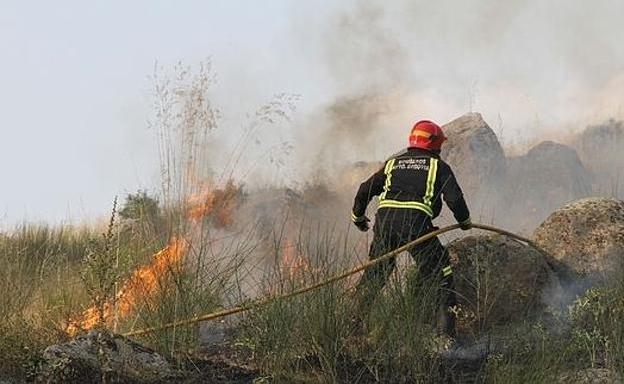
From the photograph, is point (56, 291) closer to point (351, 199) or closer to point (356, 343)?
point (356, 343)

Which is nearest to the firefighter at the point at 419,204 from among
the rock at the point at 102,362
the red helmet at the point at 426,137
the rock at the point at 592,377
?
the red helmet at the point at 426,137

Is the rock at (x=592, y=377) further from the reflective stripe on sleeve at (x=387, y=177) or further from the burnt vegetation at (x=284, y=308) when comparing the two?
the reflective stripe on sleeve at (x=387, y=177)

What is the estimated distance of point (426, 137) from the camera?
701 centimetres

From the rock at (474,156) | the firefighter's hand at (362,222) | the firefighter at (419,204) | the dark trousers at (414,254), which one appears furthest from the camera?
the rock at (474,156)

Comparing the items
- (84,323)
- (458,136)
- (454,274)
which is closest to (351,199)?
(458,136)

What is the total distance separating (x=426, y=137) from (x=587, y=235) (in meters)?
1.76

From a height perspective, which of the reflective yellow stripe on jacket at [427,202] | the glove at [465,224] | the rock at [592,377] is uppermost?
the reflective yellow stripe on jacket at [427,202]

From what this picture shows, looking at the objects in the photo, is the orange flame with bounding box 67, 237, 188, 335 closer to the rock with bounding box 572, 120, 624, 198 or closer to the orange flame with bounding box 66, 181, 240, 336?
the orange flame with bounding box 66, 181, 240, 336

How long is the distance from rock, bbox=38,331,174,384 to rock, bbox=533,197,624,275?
4.09 metres

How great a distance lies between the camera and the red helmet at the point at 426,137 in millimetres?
7016

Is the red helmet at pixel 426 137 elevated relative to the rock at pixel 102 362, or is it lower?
elevated

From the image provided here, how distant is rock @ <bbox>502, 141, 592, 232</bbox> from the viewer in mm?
13484

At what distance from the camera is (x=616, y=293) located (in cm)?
580

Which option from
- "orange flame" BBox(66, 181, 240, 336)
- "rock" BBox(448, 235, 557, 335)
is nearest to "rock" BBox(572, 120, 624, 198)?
"rock" BBox(448, 235, 557, 335)
